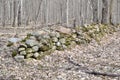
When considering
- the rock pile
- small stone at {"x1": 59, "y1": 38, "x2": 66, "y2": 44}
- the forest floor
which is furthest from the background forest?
the forest floor

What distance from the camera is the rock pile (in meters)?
9.16

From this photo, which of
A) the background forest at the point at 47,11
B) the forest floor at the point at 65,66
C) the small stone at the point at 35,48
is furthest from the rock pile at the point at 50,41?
the background forest at the point at 47,11

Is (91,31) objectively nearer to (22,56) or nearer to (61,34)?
(61,34)

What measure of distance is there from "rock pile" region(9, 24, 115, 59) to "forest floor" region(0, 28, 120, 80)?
27 cm

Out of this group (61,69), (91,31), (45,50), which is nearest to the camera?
(61,69)

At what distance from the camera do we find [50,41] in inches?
405

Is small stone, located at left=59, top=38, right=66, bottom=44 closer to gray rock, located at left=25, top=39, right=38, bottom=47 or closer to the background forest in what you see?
gray rock, located at left=25, top=39, right=38, bottom=47

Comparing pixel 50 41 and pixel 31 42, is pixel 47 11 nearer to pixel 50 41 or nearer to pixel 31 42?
pixel 50 41

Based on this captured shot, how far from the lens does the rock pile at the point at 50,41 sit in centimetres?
916

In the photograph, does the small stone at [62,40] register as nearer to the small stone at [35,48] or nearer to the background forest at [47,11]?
the small stone at [35,48]

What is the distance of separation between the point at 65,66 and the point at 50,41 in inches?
79.9

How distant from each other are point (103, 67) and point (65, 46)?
115 inches

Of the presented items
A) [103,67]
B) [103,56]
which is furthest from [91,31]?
[103,67]

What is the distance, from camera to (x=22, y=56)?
8.88 meters
